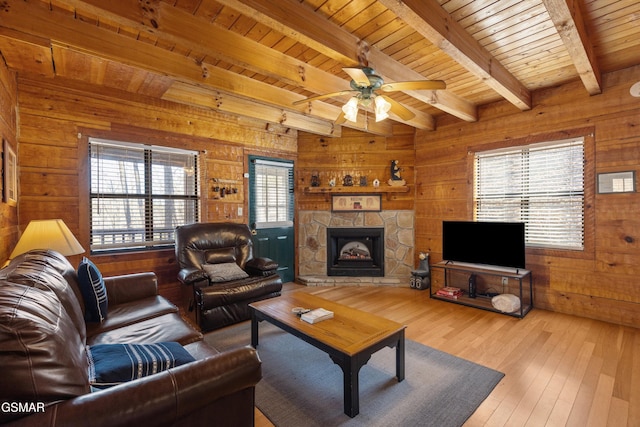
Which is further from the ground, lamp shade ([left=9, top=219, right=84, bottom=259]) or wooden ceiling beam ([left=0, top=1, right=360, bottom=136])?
wooden ceiling beam ([left=0, top=1, right=360, bottom=136])

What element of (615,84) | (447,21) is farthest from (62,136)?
(615,84)

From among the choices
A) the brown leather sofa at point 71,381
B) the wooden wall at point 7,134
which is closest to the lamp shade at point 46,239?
the wooden wall at point 7,134

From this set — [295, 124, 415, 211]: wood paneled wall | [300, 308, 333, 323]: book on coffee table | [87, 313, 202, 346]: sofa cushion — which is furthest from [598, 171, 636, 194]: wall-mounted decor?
[87, 313, 202, 346]: sofa cushion

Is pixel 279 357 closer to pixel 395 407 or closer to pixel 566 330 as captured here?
pixel 395 407

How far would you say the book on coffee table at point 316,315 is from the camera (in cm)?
236

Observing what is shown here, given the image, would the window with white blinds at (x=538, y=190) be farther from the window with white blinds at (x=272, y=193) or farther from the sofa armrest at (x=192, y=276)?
the sofa armrest at (x=192, y=276)

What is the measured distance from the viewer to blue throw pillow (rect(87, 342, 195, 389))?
134cm

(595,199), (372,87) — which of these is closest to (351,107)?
(372,87)

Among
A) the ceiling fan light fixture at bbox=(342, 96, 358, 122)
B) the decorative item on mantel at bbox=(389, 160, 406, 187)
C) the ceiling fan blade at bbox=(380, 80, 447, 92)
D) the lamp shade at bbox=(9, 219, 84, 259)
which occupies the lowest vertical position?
the lamp shade at bbox=(9, 219, 84, 259)

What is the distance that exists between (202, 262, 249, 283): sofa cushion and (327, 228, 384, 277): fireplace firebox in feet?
6.47

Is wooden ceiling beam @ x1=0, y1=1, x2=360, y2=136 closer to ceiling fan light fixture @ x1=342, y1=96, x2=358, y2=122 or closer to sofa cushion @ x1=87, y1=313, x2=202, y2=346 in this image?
ceiling fan light fixture @ x1=342, y1=96, x2=358, y2=122

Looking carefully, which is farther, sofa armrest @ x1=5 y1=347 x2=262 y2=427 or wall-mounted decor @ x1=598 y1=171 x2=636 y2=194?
wall-mounted decor @ x1=598 y1=171 x2=636 y2=194

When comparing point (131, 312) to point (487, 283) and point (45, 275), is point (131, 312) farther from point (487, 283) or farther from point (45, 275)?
point (487, 283)

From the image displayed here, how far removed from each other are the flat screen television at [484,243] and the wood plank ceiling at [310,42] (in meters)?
1.57
